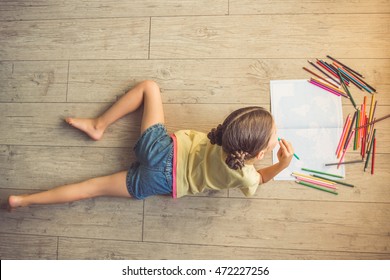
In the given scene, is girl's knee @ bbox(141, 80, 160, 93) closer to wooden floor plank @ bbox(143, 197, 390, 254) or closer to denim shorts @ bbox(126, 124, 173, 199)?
denim shorts @ bbox(126, 124, 173, 199)

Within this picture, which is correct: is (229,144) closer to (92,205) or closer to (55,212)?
(92,205)

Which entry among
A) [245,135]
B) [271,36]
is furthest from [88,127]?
[271,36]

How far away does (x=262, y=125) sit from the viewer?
808 mm

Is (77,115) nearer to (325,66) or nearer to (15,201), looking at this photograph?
(15,201)

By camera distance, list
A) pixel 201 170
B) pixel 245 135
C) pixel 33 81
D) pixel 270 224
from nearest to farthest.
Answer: pixel 245 135, pixel 201 170, pixel 270 224, pixel 33 81

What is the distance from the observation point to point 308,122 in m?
1.10

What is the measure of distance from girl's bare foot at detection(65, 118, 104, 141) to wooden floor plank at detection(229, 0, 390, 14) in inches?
24.7

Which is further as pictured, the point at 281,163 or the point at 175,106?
the point at 175,106

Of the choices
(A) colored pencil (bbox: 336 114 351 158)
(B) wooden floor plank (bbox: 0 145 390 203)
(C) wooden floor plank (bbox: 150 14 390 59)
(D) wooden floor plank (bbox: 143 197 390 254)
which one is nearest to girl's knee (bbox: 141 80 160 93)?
(C) wooden floor plank (bbox: 150 14 390 59)

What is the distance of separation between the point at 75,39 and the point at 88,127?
351 millimetres

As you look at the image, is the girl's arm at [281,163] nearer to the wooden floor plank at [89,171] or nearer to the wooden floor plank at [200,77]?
the wooden floor plank at [89,171]

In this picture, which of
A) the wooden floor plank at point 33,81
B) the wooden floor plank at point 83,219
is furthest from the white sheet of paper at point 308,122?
the wooden floor plank at point 33,81

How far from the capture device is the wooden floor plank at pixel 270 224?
107 cm

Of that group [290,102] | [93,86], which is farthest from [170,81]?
[290,102]
